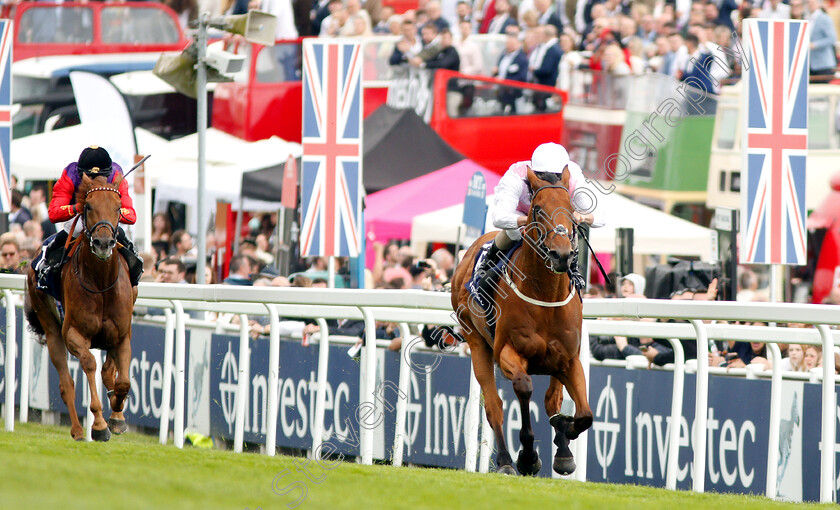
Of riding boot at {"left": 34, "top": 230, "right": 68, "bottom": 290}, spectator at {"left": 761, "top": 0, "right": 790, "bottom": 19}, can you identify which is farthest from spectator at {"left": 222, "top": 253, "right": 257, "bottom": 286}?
spectator at {"left": 761, "top": 0, "right": 790, "bottom": 19}

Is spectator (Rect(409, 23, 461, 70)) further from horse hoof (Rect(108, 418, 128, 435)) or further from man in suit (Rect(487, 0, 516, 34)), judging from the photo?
horse hoof (Rect(108, 418, 128, 435))

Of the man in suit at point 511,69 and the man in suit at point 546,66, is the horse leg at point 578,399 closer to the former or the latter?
the man in suit at point 546,66

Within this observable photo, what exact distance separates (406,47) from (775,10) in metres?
4.58

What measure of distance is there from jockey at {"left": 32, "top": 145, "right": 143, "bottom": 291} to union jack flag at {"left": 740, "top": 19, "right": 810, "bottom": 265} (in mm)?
3789

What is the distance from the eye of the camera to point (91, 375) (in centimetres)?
855

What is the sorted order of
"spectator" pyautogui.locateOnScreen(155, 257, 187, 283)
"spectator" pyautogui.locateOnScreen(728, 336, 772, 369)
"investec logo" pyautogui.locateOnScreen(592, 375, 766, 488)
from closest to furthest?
"investec logo" pyautogui.locateOnScreen(592, 375, 766, 488) < "spectator" pyautogui.locateOnScreen(728, 336, 772, 369) < "spectator" pyautogui.locateOnScreen(155, 257, 187, 283)

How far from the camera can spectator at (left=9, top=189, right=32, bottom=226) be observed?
55.1 ft

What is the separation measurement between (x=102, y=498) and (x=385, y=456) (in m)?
3.89

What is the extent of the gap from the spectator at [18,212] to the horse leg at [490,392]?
1023 centimetres

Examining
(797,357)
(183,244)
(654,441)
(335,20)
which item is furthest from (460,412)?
(335,20)

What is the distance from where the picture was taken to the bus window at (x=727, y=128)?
14891 mm

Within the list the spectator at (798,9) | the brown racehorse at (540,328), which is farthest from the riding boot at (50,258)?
the spectator at (798,9)

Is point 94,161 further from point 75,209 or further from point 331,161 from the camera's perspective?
point 331,161

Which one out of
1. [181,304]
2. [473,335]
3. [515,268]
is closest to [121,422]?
[181,304]
